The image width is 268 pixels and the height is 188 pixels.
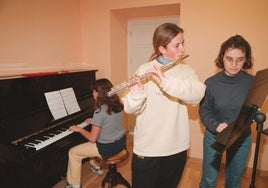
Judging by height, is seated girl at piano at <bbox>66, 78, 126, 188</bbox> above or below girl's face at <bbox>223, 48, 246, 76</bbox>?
below

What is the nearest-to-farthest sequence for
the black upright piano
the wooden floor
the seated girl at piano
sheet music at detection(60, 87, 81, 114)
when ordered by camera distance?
the black upright piano
the seated girl at piano
sheet music at detection(60, 87, 81, 114)
the wooden floor

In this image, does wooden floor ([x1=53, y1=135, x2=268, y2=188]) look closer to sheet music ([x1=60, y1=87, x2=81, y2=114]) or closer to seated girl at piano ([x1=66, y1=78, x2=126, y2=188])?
seated girl at piano ([x1=66, y1=78, x2=126, y2=188])

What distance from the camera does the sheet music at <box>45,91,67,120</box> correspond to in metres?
2.03

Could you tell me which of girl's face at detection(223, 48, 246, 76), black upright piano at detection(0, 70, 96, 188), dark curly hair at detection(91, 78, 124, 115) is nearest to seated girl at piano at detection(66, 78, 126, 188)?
dark curly hair at detection(91, 78, 124, 115)

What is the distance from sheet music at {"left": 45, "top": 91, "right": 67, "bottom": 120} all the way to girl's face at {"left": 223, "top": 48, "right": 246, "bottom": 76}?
1486 millimetres

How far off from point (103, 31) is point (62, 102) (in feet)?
4.29

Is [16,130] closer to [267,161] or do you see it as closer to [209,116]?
[209,116]

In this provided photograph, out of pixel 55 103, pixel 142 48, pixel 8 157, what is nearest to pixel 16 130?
pixel 8 157

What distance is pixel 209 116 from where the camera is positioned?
61.4 inches

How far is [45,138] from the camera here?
6.25 ft

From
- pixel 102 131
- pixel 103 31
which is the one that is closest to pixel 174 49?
pixel 102 131

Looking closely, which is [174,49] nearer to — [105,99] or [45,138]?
[105,99]

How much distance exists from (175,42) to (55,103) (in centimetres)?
137

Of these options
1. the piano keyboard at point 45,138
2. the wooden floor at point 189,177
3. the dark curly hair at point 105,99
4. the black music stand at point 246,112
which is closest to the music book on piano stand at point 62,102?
the piano keyboard at point 45,138
